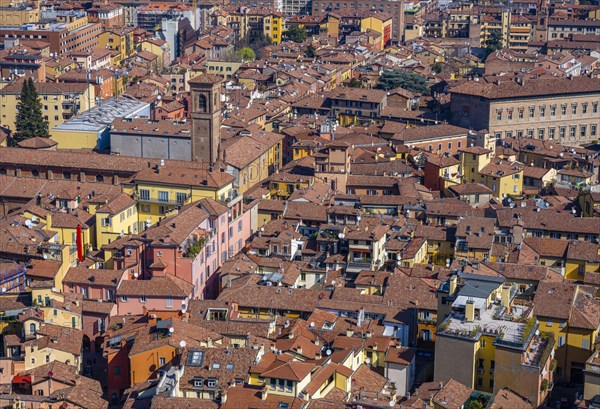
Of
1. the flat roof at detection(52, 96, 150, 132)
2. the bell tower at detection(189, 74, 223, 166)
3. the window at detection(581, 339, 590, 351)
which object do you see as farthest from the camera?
the flat roof at detection(52, 96, 150, 132)

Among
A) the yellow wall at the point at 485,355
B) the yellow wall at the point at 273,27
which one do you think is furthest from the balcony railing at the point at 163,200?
the yellow wall at the point at 273,27

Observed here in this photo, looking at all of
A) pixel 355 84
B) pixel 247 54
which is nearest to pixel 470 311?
pixel 355 84

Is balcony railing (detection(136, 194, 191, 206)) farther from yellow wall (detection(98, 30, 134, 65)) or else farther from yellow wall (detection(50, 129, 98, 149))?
yellow wall (detection(98, 30, 134, 65))

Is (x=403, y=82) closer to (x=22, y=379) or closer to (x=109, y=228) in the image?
(x=109, y=228)

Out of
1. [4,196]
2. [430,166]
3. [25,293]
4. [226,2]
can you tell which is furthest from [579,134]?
[226,2]

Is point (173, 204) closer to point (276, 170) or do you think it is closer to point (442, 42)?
point (276, 170)

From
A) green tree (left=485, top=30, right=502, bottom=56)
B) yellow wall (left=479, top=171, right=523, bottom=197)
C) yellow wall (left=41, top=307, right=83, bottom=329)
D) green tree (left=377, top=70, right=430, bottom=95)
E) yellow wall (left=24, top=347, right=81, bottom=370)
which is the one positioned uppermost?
green tree (left=485, top=30, right=502, bottom=56)

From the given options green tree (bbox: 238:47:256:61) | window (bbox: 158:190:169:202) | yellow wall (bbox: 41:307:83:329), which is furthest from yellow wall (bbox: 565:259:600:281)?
green tree (bbox: 238:47:256:61)
